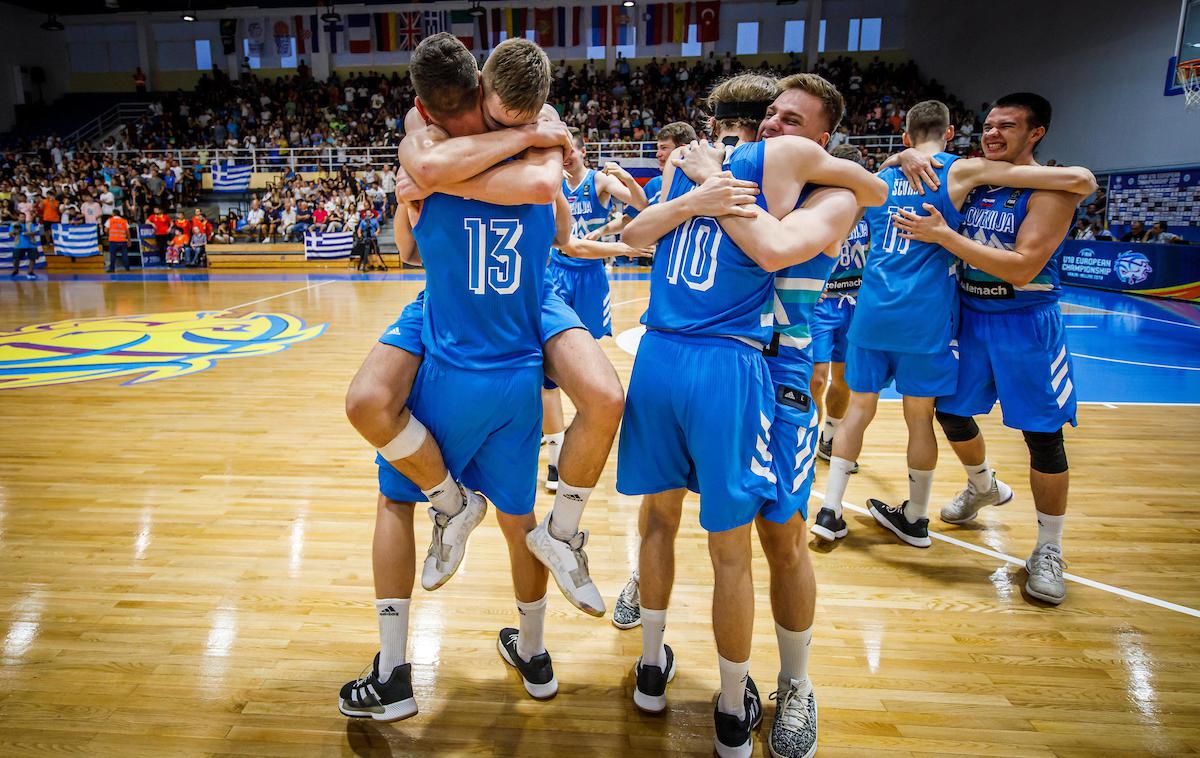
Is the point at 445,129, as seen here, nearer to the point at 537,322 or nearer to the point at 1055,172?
the point at 537,322

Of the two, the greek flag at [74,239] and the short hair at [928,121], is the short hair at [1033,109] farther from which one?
the greek flag at [74,239]

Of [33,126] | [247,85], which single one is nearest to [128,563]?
[247,85]

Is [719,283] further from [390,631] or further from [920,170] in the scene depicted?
[920,170]

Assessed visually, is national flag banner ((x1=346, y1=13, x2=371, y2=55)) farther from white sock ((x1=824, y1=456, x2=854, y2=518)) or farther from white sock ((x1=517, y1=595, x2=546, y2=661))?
white sock ((x1=517, y1=595, x2=546, y2=661))

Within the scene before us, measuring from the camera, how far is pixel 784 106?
2072mm

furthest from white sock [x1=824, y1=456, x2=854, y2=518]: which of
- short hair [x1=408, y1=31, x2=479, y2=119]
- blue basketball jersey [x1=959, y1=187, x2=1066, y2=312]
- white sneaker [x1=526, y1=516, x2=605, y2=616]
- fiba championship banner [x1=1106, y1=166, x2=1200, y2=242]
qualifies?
fiba championship banner [x1=1106, y1=166, x2=1200, y2=242]

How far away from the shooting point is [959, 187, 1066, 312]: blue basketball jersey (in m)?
3.03

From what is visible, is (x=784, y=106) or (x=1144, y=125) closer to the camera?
(x=784, y=106)

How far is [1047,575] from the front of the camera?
306 centimetres

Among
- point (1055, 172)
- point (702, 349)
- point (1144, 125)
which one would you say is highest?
point (1144, 125)

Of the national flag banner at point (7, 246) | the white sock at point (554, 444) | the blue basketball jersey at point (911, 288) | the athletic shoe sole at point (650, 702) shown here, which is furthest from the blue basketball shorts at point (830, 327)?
the national flag banner at point (7, 246)

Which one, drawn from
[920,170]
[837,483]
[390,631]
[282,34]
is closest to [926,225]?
[920,170]

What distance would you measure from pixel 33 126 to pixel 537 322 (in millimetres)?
34305

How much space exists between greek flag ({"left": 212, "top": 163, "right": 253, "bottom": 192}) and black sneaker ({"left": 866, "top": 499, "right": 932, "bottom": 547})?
2206cm
